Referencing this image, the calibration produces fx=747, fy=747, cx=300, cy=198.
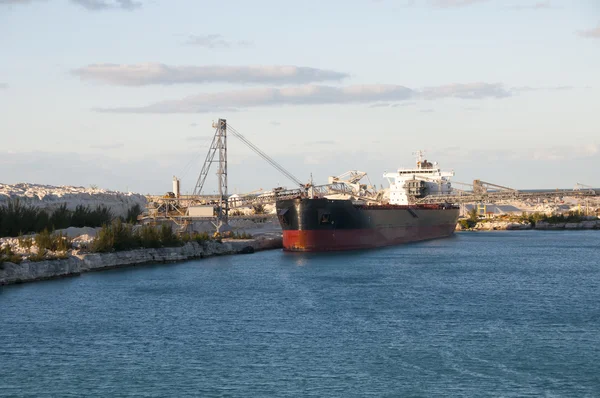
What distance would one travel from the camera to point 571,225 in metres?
104

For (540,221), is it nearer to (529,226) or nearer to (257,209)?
(529,226)

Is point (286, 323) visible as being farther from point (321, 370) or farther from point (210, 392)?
point (210, 392)

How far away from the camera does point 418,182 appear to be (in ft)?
303

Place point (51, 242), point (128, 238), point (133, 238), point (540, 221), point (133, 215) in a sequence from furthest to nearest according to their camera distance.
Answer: point (540, 221), point (133, 215), point (133, 238), point (128, 238), point (51, 242)

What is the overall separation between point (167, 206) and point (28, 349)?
48.5 metres

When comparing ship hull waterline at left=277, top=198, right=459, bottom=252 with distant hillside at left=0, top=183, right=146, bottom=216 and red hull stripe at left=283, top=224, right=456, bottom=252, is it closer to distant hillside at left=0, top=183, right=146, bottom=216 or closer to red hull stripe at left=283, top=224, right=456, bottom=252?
red hull stripe at left=283, top=224, right=456, bottom=252

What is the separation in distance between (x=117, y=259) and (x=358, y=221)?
21648 millimetres

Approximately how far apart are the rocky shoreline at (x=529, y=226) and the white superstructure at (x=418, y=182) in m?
12.6

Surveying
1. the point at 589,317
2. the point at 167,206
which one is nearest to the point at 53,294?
the point at 589,317

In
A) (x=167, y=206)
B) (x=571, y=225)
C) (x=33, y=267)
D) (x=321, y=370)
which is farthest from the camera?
(x=571, y=225)

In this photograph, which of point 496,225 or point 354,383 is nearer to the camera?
point 354,383

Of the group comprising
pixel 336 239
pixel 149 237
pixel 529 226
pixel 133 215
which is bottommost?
pixel 529 226

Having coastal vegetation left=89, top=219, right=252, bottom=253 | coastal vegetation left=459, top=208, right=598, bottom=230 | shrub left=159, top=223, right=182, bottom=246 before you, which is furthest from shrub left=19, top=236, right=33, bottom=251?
coastal vegetation left=459, top=208, right=598, bottom=230

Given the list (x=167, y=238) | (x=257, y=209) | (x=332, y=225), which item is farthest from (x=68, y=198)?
(x=257, y=209)
